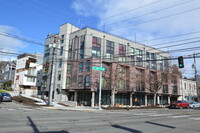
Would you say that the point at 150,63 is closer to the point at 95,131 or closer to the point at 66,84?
the point at 66,84

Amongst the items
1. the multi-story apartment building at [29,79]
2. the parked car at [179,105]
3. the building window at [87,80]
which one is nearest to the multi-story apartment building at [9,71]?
the multi-story apartment building at [29,79]

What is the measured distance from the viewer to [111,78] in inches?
1198

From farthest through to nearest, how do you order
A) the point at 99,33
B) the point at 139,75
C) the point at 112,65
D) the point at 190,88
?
the point at 190,88 → the point at 139,75 → the point at 99,33 → the point at 112,65

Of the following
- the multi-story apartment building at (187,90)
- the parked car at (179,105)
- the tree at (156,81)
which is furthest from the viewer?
the multi-story apartment building at (187,90)

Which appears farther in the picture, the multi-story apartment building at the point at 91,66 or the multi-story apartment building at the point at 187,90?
the multi-story apartment building at the point at 187,90

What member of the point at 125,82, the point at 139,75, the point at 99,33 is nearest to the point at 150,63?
the point at 139,75

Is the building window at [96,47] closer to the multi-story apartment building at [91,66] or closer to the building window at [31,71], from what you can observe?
the multi-story apartment building at [91,66]

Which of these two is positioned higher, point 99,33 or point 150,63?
point 99,33

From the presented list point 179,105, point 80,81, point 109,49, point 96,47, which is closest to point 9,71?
point 80,81

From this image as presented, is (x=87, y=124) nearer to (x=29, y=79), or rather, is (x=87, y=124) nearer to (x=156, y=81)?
(x=156, y=81)

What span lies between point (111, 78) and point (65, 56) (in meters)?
13.4

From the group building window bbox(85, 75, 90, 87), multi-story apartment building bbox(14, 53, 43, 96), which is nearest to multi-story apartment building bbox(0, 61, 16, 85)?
multi-story apartment building bbox(14, 53, 43, 96)

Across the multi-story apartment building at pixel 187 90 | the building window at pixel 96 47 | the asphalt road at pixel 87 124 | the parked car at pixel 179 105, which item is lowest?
the parked car at pixel 179 105

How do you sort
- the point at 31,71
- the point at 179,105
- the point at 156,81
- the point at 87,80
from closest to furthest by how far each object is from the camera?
the point at 87,80 → the point at 179,105 → the point at 156,81 → the point at 31,71
